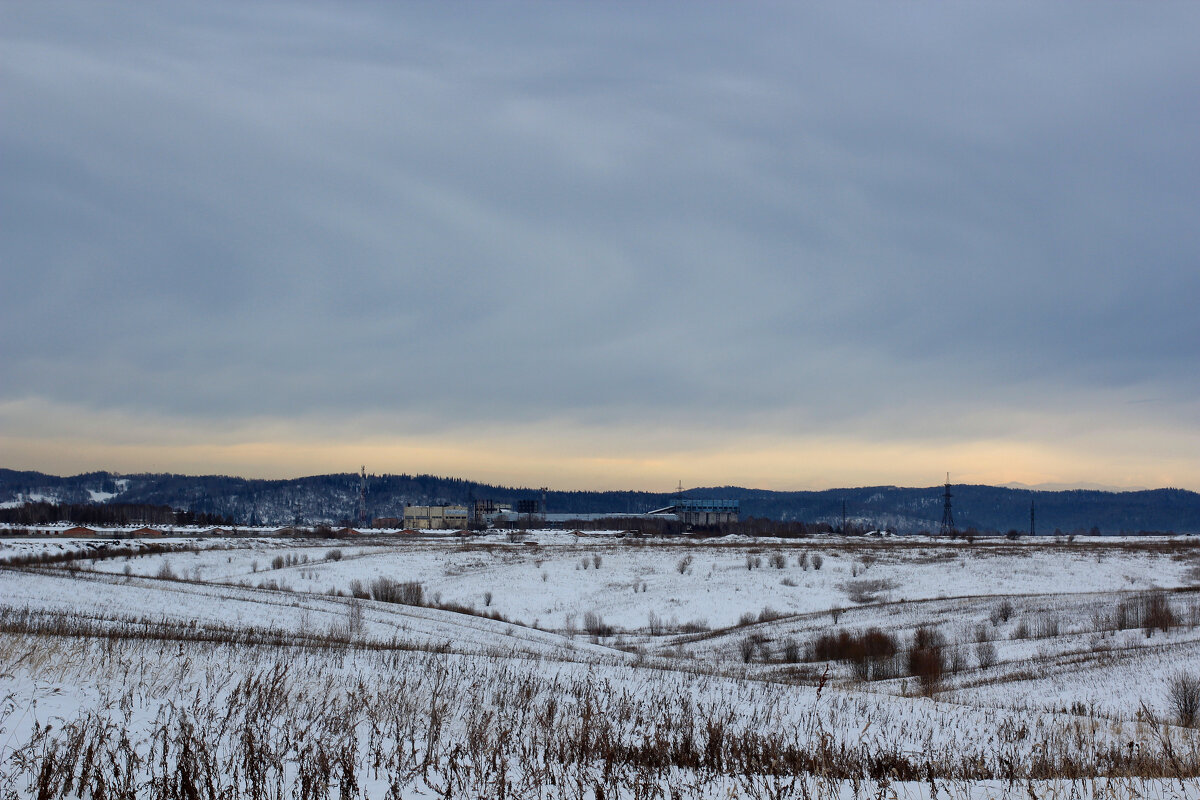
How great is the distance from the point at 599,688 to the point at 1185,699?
488 inches

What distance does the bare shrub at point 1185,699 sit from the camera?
51.9 ft

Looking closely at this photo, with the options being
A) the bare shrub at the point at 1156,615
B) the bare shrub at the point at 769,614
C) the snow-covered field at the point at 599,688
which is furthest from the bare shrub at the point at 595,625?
the bare shrub at the point at 1156,615

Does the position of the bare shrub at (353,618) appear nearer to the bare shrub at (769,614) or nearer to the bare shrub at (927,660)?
the bare shrub at (927,660)

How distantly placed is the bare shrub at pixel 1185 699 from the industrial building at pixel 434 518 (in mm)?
170096

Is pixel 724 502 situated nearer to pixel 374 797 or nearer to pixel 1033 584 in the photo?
pixel 1033 584

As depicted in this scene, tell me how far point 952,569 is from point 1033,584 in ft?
24.3

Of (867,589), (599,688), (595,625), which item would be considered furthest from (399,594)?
(599,688)

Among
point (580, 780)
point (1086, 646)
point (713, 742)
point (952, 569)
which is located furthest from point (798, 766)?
point (952, 569)

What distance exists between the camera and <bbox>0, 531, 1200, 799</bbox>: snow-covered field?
24.9 ft

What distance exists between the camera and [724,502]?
17300cm

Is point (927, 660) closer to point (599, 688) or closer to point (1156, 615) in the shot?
point (1156, 615)

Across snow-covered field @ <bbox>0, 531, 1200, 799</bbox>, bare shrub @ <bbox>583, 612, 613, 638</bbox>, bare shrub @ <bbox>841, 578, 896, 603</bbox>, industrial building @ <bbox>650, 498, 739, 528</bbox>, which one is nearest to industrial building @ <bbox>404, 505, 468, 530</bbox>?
industrial building @ <bbox>650, 498, 739, 528</bbox>

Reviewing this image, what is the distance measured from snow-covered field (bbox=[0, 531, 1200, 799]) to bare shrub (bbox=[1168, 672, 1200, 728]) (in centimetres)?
47

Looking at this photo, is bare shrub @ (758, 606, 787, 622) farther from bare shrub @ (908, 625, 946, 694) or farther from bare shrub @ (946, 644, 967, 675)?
bare shrub @ (946, 644, 967, 675)
